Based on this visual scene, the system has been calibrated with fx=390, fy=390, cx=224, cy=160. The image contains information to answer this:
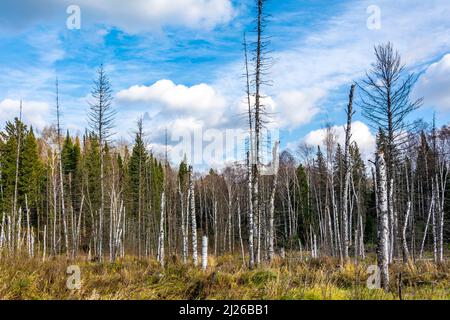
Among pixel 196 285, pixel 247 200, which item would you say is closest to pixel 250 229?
pixel 196 285

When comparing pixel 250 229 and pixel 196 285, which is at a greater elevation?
pixel 250 229

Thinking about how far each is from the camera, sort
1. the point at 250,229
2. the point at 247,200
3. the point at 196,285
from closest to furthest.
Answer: the point at 196,285
the point at 250,229
the point at 247,200

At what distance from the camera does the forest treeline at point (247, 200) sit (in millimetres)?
16297

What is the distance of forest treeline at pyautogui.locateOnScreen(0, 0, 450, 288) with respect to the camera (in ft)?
53.5

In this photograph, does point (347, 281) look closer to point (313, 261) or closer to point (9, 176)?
point (313, 261)

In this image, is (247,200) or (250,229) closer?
(250,229)

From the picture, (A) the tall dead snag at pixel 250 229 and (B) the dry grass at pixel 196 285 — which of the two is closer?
(B) the dry grass at pixel 196 285

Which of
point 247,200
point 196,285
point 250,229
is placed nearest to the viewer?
point 196,285

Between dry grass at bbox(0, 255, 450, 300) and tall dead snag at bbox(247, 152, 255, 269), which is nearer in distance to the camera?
dry grass at bbox(0, 255, 450, 300)

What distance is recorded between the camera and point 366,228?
4103 centimetres

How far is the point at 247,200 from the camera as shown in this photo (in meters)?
35.0

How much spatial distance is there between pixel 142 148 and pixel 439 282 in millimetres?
20626

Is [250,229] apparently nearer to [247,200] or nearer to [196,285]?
[196,285]
